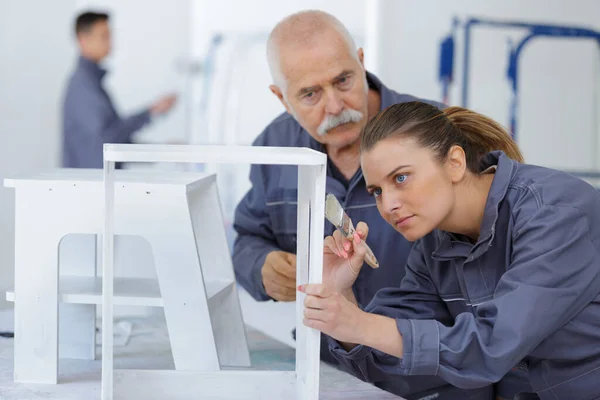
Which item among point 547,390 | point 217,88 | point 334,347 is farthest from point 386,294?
point 217,88

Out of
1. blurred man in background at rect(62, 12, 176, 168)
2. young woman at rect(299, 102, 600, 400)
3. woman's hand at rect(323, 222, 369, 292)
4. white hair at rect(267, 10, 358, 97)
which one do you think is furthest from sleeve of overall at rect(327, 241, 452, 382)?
blurred man in background at rect(62, 12, 176, 168)

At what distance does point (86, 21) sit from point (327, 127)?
9.62 feet

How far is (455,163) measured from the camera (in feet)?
4.24

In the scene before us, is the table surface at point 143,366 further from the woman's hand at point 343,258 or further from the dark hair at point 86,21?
the dark hair at point 86,21

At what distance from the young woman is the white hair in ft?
1.56

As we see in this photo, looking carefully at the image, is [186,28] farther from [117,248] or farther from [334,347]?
[334,347]

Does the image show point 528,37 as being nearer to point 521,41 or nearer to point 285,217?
point 521,41

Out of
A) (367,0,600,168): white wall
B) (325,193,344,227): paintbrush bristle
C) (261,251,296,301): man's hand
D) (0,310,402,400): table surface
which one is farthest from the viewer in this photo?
(367,0,600,168): white wall

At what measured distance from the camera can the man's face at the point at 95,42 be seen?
4.25 meters

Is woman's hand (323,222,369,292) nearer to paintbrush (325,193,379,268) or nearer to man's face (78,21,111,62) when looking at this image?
paintbrush (325,193,379,268)

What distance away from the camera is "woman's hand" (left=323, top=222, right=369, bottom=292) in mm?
1277

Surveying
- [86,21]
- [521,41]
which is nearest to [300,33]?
[86,21]

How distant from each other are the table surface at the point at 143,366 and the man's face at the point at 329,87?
1.59 ft

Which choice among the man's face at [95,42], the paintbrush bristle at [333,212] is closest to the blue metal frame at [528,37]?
the man's face at [95,42]
